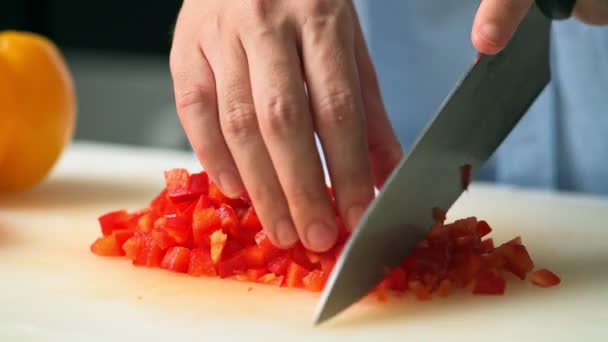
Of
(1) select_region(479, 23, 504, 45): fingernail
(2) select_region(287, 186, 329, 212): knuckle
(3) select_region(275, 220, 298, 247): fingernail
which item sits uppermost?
(1) select_region(479, 23, 504, 45): fingernail

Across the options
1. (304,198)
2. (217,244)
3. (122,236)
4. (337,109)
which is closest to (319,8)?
(337,109)

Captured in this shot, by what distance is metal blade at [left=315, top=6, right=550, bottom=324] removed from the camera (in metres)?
1.12

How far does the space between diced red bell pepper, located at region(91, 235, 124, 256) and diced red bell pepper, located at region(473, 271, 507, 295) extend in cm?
54

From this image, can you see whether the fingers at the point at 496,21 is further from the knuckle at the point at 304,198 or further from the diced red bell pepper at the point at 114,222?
the diced red bell pepper at the point at 114,222

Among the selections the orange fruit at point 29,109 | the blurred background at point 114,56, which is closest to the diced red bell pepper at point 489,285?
the orange fruit at point 29,109

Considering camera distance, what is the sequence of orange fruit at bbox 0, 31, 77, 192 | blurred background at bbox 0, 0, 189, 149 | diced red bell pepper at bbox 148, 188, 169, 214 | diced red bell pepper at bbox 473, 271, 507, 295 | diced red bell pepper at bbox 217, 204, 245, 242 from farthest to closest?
1. blurred background at bbox 0, 0, 189, 149
2. orange fruit at bbox 0, 31, 77, 192
3. diced red bell pepper at bbox 148, 188, 169, 214
4. diced red bell pepper at bbox 217, 204, 245, 242
5. diced red bell pepper at bbox 473, 271, 507, 295

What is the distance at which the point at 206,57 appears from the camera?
4.13ft

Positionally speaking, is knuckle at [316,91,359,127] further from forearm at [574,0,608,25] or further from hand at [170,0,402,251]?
forearm at [574,0,608,25]

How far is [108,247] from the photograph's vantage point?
138cm

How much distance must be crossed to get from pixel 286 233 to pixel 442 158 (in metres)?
0.24

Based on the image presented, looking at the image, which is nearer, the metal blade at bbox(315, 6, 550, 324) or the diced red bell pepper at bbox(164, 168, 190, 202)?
the metal blade at bbox(315, 6, 550, 324)

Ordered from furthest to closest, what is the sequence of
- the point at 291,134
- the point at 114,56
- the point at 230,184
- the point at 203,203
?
1. the point at 114,56
2. the point at 203,203
3. the point at 230,184
4. the point at 291,134

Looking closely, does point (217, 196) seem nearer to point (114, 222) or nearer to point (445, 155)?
point (114, 222)

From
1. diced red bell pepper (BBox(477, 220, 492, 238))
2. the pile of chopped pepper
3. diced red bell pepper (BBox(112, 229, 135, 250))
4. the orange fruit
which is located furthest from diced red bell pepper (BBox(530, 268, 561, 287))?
the orange fruit
